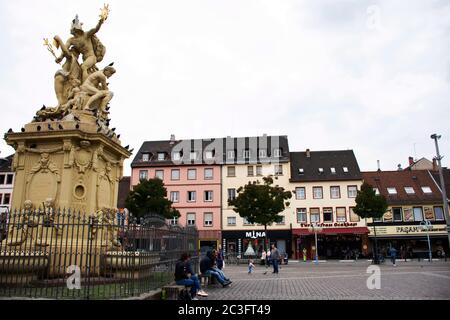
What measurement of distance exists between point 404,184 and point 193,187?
86.7ft

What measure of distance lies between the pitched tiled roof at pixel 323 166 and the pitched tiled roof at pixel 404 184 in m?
2.41

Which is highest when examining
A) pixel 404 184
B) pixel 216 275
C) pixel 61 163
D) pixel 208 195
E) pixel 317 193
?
pixel 404 184

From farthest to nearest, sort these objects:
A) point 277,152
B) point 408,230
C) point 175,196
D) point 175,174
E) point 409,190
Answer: point 175,174 → point 277,152 → point 175,196 → point 409,190 → point 408,230

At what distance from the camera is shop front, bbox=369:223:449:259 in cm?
4378

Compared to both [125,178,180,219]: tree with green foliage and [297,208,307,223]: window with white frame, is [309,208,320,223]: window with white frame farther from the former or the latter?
[125,178,180,219]: tree with green foliage

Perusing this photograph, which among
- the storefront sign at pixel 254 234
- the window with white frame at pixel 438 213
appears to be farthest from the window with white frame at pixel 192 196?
the window with white frame at pixel 438 213

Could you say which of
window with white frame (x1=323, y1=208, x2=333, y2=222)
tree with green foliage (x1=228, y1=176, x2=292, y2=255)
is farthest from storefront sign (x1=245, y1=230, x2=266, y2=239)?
tree with green foliage (x1=228, y1=176, x2=292, y2=255)

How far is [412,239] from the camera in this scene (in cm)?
4450

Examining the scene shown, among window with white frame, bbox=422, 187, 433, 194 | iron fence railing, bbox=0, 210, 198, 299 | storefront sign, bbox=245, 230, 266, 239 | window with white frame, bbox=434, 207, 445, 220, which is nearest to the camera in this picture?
iron fence railing, bbox=0, 210, 198, 299

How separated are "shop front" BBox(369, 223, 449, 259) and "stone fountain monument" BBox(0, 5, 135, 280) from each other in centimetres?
3896

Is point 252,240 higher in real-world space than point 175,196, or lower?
lower

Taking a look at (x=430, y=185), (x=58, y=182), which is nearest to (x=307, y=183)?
(x=430, y=185)

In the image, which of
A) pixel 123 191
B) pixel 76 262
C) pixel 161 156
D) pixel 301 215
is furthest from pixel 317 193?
pixel 76 262

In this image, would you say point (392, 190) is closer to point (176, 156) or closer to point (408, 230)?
point (408, 230)
